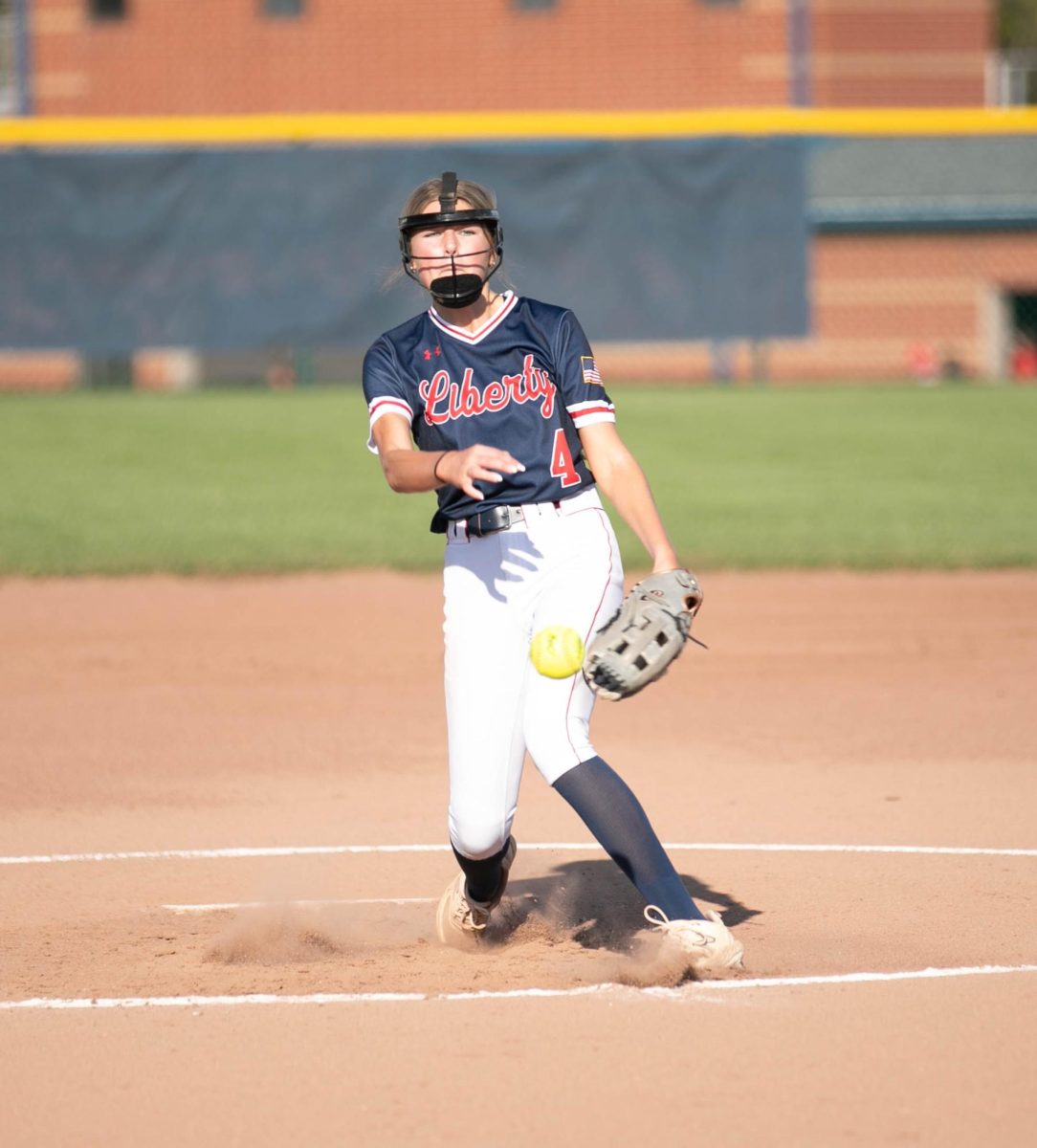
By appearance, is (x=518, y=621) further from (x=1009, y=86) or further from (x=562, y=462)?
(x=1009, y=86)

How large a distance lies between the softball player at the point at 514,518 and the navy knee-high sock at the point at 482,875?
0.15 metres

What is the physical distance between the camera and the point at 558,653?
3787 mm

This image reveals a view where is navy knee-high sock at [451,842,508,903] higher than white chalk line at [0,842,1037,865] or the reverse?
higher

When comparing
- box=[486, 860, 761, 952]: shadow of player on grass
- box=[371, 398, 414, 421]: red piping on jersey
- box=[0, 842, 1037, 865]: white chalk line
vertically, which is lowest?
box=[0, 842, 1037, 865]: white chalk line

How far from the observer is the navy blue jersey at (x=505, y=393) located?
3.93 metres

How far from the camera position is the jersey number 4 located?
156 inches

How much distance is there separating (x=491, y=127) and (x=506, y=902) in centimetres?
1091

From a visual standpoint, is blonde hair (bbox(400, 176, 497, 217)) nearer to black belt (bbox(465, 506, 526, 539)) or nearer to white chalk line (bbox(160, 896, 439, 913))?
black belt (bbox(465, 506, 526, 539))

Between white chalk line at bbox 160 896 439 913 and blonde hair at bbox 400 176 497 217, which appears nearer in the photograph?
blonde hair at bbox 400 176 497 217

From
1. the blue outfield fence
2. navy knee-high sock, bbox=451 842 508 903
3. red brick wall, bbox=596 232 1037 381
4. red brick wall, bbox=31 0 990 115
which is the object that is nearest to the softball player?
navy knee-high sock, bbox=451 842 508 903

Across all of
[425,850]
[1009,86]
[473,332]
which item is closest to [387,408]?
[473,332]

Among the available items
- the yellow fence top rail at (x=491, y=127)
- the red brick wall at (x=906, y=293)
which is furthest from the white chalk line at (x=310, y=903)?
the red brick wall at (x=906, y=293)

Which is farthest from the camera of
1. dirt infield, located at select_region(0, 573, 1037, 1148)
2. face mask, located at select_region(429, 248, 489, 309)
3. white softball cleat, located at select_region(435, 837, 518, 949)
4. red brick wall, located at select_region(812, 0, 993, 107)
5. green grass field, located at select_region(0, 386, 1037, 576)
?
red brick wall, located at select_region(812, 0, 993, 107)

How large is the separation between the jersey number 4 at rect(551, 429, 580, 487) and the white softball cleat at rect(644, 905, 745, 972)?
3.33 feet
